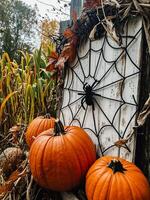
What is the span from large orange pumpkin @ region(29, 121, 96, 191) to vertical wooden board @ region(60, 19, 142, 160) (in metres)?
0.13

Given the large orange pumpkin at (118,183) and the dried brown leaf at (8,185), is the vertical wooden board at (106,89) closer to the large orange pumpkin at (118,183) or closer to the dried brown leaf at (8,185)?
the large orange pumpkin at (118,183)

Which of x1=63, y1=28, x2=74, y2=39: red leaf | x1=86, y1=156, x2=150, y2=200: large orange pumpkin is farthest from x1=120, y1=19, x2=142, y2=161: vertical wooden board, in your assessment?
x1=63, y1=28, x2=74, y2=39: red leaf

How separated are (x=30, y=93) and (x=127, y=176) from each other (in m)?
1.62

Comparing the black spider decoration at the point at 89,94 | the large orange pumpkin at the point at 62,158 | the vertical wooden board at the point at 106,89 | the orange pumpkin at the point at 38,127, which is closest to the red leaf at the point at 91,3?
the vertical wooden board at the point at 106,89

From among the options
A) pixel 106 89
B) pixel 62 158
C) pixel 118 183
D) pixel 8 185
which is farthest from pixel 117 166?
pixel 8 185

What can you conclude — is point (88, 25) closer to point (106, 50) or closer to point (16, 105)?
point (106, 50)

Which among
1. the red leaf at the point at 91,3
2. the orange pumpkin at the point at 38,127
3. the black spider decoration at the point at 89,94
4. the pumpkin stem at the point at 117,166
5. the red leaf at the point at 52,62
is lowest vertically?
the orange pumpkin at the point at 38,127

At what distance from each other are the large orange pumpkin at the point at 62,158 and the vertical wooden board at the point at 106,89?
13 cm

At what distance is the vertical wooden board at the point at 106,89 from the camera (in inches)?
55.5

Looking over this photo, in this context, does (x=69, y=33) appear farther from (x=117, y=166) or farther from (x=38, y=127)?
(x=117, y=166)

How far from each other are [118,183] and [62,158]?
327 mm

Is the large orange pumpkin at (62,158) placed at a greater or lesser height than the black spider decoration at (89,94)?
lesser

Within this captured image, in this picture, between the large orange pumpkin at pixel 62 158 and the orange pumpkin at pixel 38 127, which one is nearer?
the large orange pumpkin at pixel 62 158

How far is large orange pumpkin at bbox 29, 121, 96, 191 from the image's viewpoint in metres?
1.45
